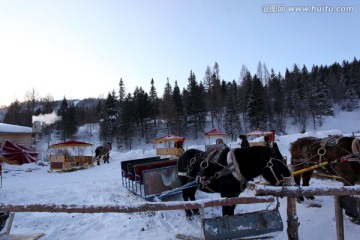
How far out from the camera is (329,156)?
275 inches

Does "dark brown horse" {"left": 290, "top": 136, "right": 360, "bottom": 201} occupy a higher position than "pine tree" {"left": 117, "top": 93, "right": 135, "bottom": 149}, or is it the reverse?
"pine tree" {"left": 117, "top": 93, "right": 135, "bottom": 149}

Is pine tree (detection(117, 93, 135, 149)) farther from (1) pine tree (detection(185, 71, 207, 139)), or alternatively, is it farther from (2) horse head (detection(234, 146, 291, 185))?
(2) horse head (detection(234, 146, 291, 185))

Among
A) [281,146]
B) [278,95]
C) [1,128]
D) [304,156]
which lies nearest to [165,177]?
[304,156]

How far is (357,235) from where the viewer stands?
5.12 m

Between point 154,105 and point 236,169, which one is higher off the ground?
point 154,105

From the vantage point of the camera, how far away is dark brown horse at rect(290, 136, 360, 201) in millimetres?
6461

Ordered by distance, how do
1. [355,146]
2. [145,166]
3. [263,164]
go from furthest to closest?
[145,166] → [355,146] → [263,164]

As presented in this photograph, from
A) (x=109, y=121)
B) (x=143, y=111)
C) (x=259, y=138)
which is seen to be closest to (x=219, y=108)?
(x=143, y=111)

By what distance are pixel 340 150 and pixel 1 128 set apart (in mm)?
34742

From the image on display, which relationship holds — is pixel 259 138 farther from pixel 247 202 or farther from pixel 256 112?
pixel 247 202

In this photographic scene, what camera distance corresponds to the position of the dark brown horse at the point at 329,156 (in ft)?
21.2

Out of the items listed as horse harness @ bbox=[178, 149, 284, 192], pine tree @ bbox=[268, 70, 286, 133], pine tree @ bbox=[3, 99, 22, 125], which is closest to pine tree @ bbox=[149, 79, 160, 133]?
pine tree @ bbox=[268, 70, 286, 133]

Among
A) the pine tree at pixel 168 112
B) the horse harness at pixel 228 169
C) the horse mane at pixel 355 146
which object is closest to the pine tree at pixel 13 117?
the pine tree at pixel 168 112

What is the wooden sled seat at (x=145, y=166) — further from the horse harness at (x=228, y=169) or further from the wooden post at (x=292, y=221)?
the wooden post at (x=292, y=221)
